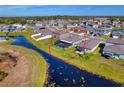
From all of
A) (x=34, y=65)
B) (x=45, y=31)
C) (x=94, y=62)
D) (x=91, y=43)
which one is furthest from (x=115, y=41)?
(x=34, y=65)

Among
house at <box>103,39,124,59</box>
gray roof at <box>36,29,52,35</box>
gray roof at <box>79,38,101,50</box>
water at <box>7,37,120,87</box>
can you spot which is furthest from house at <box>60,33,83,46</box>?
house at <box>103,39,124,59</box>

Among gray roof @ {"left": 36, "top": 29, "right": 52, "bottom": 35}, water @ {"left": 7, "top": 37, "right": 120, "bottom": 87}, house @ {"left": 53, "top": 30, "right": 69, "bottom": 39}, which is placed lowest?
water @ {"left": 7, "top": 37, "right": 120, "bottom": 87}

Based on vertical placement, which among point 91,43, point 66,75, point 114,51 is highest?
point 91,43

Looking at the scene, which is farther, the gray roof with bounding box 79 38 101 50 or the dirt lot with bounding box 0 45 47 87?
the gray roof with bounding box 79 38 101 50

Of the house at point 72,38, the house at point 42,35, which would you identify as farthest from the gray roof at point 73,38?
the house at point 42,35

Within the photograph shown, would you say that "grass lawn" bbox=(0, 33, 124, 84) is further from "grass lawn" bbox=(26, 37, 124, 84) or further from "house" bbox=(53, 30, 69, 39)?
A: "house" bbox=(53, 30, 69, 39)

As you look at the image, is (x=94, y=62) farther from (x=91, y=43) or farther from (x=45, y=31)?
(x=45, y=31)
